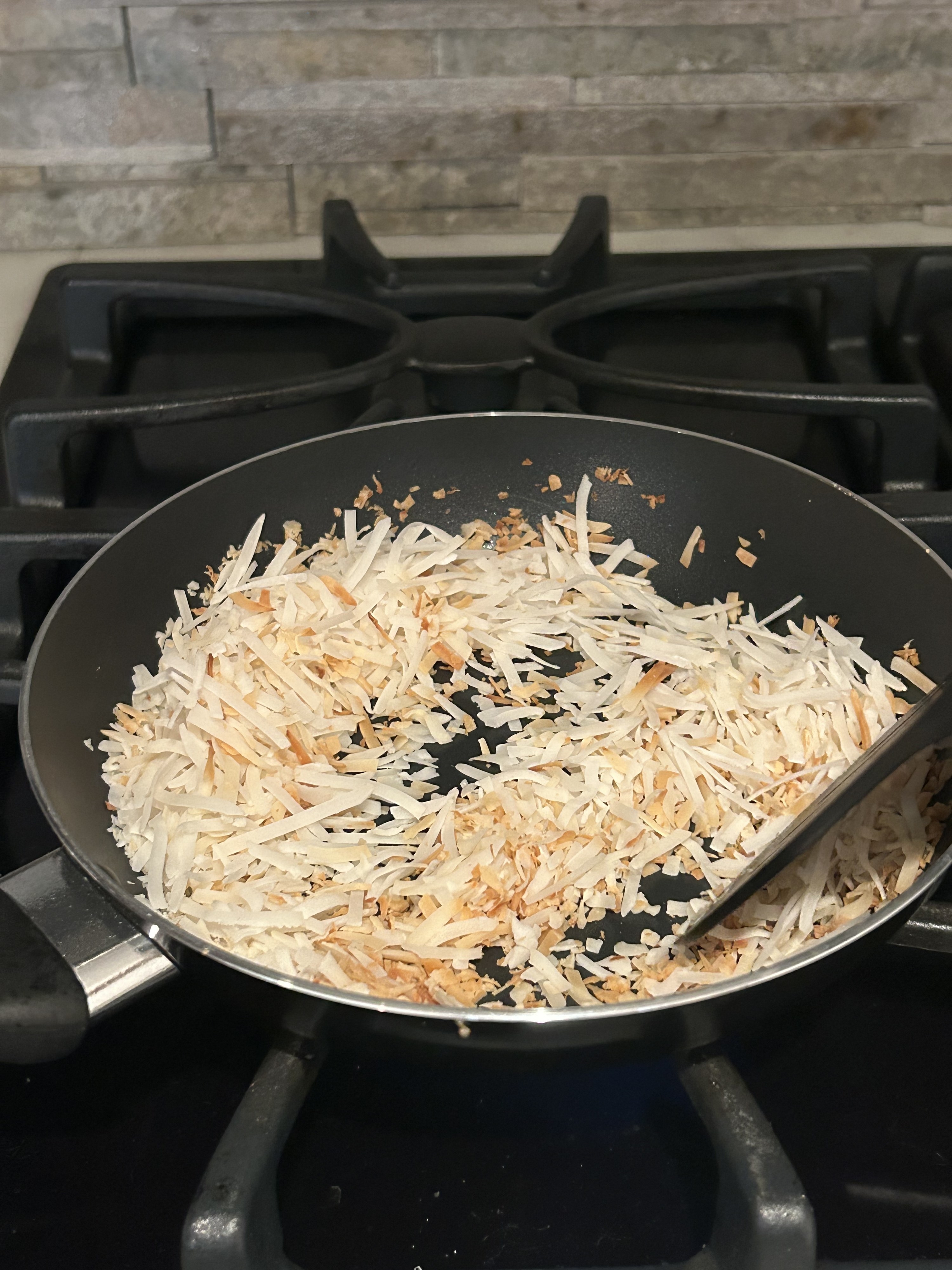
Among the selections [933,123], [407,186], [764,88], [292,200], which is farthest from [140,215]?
[933,123]

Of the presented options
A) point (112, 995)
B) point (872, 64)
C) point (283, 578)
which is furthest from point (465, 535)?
point (872, 64)

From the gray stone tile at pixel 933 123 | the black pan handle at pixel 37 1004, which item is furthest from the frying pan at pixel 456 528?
the gray stone tile at pixel 933 123

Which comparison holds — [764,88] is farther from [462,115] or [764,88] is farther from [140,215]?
[140,215]

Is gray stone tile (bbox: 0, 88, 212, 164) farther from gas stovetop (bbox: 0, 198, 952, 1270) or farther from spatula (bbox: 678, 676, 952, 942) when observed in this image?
spatula (bbox: 678, 676, 952, 942)

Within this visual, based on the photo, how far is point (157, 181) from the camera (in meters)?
1.09

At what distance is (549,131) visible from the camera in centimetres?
Result: 107

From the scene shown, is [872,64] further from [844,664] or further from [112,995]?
[112,995]

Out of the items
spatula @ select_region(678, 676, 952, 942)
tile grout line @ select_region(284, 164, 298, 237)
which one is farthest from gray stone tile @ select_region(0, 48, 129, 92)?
spatula @ select_region(678, 676, 952, 942)

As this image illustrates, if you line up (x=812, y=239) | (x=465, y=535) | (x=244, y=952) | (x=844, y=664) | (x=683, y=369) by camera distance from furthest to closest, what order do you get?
(x=812, y=239), (x=683, y=369), (x=465, y=535), (x=844, y=664), (x=244, y=952)

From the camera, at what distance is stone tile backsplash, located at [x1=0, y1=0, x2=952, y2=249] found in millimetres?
1000

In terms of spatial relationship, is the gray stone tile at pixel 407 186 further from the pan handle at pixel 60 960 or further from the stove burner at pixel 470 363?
the pan handle at pixel 60 960

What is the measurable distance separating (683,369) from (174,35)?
1.73 feet

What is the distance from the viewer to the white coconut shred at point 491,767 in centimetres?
62

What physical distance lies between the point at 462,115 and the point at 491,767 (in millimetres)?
633
